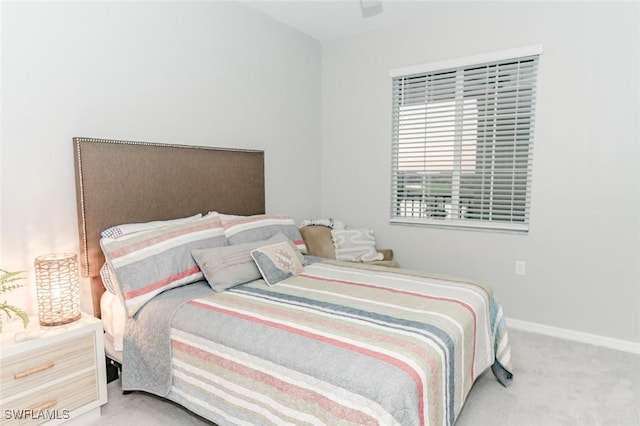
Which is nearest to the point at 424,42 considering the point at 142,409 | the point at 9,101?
the point at 9,101

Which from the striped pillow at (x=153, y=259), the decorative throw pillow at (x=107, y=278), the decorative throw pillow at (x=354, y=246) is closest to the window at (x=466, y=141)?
the decorative throw pillow at (x=354, y=246)

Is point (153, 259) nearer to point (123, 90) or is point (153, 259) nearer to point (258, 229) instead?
point (258, 229)

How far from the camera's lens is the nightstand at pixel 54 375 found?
1.67m

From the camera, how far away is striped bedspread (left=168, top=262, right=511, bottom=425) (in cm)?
136

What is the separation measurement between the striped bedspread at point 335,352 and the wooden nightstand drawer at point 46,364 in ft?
1.53

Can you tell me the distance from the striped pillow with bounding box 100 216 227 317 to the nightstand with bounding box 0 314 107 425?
0.81 ft

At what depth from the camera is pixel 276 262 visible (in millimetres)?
2436

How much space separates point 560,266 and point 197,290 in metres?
2.72

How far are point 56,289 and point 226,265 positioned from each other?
84cm

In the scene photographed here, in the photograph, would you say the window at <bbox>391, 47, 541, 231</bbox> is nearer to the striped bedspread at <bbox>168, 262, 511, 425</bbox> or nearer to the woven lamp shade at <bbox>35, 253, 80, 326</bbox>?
the striped bedspread at <bbox>168, 262, 511, 425</bbox>

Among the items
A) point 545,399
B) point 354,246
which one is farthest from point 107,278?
point 545,399

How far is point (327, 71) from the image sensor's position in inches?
160

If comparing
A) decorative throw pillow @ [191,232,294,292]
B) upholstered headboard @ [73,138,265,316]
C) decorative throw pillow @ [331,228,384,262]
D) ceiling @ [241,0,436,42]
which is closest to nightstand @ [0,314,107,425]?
upholstered headboard @ [73,138,265,316]

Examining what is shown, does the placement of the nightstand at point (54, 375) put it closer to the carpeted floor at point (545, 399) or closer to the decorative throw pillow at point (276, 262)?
the carpeted floor at point (545, 399)
